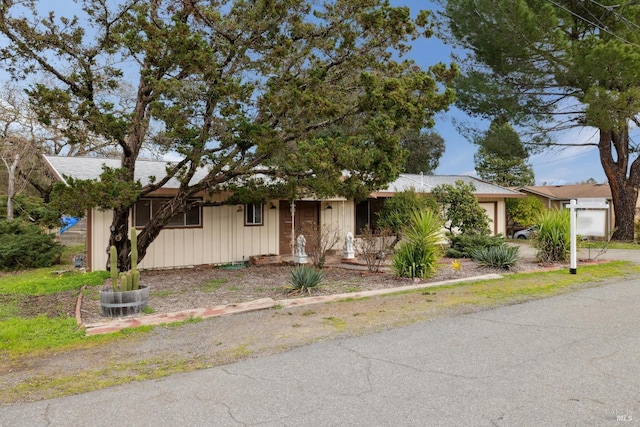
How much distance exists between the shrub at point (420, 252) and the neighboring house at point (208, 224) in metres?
3.92

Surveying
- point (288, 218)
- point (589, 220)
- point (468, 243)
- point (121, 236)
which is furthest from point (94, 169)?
point (589, 220)

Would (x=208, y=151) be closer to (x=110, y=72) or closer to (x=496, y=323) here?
(x=110, y=72)

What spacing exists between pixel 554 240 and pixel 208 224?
9919mm

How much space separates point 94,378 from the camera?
14.5 ft

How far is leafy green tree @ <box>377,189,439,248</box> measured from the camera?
13.9m

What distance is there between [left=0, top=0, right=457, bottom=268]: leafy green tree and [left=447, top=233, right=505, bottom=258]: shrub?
17.2ft

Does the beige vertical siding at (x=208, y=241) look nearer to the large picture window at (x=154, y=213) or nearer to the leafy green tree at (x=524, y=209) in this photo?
the large picture window at (x=154, y=213)

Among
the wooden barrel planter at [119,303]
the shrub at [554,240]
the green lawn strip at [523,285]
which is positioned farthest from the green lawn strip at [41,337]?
the shrub at [554,240]

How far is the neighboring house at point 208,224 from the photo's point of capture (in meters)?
12.2

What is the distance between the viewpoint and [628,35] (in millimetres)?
17156

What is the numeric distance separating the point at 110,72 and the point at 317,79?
4557mm

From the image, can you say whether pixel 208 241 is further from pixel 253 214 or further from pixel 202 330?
pixel 202 330

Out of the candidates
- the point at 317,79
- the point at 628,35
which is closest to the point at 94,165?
the point at 317,79

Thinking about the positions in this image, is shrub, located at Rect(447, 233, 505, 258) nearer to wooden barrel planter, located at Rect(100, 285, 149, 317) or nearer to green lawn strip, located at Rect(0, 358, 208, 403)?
wooden barrel planter, located at Rect(100, 285, 149, 317)
